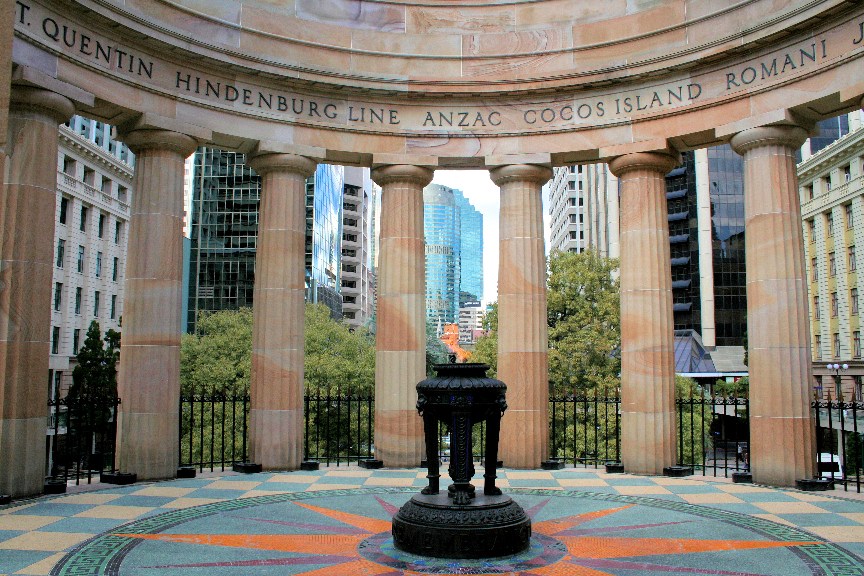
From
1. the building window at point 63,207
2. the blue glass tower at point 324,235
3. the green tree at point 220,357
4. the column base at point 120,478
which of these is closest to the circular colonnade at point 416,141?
the column base at point 120,478

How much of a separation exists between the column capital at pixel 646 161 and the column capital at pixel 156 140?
1267 cm

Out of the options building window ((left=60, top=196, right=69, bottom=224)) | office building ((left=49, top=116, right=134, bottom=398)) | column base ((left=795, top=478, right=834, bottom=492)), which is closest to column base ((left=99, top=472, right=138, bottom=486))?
column base ((left=795, top=478, right=834, bottom=492))

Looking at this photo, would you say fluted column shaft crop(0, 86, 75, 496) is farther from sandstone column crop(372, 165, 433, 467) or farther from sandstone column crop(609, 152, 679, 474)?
sandstone column crop(609, 152, 679, 474)

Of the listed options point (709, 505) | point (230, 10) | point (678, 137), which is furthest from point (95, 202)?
point (709, 505)

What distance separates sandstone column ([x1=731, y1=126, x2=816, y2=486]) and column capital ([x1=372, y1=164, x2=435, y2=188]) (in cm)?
937

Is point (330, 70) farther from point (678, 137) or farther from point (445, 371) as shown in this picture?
point (445, 371)

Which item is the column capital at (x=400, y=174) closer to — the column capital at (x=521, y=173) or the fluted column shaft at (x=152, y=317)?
the column capital at (x=521, y=173)

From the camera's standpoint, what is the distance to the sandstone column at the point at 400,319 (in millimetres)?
22469

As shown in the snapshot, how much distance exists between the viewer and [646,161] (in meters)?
21.8

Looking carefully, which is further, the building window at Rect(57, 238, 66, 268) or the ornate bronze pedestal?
the building window at Rect(57, 238, 66, 268)

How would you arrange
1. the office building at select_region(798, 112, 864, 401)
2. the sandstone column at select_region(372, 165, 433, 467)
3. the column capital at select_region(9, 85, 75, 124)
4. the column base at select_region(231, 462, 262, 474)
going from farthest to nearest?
the office building at select_region(798, 112, 864, 401) → the sandstone column at select_region(372, 165, 433, 467) → the column base at select_region(231, 462, 262, 474) → the column capital at select_region(9, 85, 75, 124)

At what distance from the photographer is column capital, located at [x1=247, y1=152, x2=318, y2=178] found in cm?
2219

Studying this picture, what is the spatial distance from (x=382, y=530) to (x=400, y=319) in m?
9.81

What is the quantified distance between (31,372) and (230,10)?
461 inches
